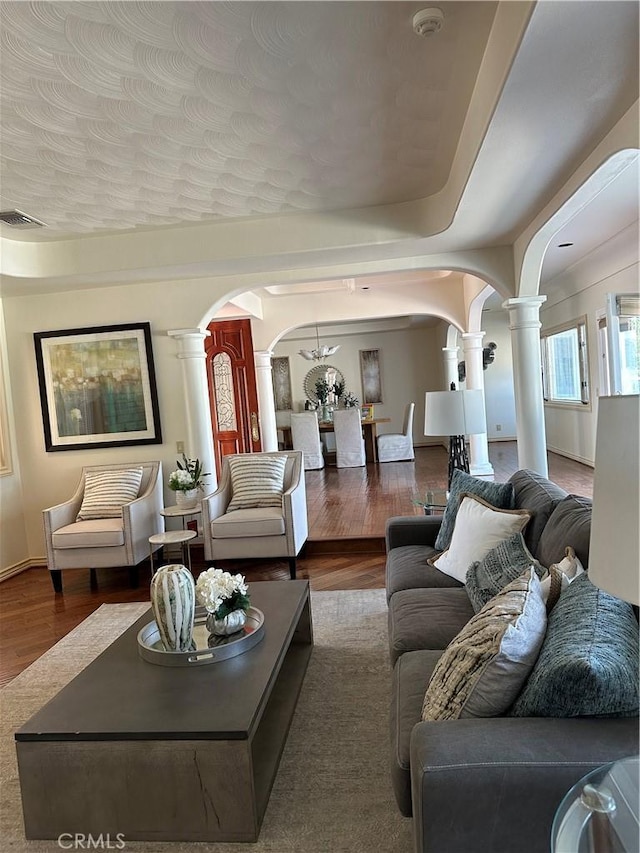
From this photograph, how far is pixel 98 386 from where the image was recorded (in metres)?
5.22

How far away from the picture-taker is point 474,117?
270cm

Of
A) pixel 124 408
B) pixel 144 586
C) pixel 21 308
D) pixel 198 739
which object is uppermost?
pixel 21 308

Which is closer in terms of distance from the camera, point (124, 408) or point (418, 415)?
point (124, 408)

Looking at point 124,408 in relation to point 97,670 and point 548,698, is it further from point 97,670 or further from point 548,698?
point 548,698

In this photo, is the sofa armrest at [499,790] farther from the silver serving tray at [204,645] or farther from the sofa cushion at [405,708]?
the silver serving tray at [204,645]

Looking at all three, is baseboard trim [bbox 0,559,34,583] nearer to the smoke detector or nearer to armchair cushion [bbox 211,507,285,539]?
armchair cushion [bbox 211,507,285,539]

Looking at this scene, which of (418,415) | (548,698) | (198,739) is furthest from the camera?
(418,415)

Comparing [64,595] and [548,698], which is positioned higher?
[548,698]

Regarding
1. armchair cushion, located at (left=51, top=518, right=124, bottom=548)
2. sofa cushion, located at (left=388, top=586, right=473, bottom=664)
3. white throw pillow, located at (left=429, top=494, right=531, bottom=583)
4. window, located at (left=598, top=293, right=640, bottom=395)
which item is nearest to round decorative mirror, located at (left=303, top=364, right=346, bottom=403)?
window, located at (left=598, top=293, right=640, bottom=395)

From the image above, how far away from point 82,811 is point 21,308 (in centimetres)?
447

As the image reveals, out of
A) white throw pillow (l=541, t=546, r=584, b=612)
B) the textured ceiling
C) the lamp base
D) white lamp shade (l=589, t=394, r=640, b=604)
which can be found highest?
the textured ceiling

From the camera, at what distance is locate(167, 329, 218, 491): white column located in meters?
5.13

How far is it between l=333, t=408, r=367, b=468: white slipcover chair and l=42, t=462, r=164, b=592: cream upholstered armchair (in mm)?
4773

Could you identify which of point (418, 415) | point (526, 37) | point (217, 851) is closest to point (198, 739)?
point (217, 851)
